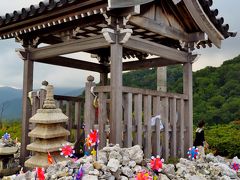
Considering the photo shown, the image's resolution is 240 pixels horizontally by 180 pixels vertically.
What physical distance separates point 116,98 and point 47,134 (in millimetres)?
1255

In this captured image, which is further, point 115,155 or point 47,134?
point 47,134

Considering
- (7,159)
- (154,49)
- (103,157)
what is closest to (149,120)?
(154,49)

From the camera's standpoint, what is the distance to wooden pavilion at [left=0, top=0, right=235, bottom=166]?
16.3 feet

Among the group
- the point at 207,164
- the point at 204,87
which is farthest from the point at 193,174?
the point at 204,87

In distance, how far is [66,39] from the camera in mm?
6113

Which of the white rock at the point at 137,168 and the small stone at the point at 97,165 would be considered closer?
the small stone at the point at 97,165

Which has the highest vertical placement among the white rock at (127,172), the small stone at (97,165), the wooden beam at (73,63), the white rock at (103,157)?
the wooden beam at (73,63)

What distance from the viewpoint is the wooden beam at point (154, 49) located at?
532 cm

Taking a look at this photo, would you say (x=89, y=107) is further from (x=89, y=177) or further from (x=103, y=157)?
(x=89, y=177)

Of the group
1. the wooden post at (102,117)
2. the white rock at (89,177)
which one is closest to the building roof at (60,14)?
the wooden post at (102,117)

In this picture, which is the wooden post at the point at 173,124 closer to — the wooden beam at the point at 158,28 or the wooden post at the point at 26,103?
the wooden beam at the point at 158,28

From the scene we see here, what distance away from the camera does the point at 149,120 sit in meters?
5.57

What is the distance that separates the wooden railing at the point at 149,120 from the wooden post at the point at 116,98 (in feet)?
0.49

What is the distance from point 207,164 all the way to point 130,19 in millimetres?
2749
